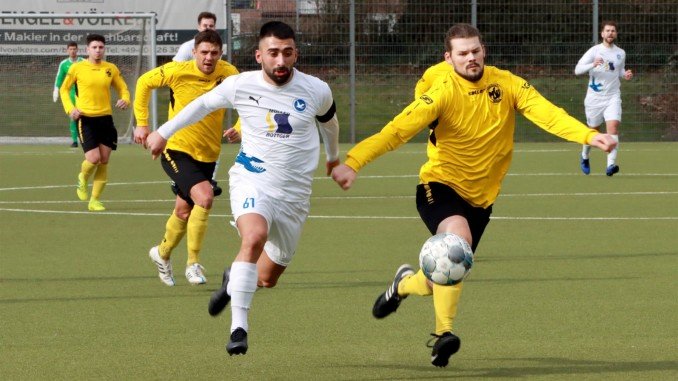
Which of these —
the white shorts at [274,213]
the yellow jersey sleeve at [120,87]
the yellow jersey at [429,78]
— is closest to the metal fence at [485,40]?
the yellow jersey sleeve at [120,87]

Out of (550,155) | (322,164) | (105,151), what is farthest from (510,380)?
(550,155)

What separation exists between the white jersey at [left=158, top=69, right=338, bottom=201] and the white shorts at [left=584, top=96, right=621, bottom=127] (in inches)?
583

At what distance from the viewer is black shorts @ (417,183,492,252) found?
26.4 ft

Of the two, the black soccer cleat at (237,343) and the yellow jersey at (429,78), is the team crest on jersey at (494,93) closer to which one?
the black soccer cleat at (237,343)

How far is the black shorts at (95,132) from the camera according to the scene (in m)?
17.4

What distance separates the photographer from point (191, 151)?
36.6 feet

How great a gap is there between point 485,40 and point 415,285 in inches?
944

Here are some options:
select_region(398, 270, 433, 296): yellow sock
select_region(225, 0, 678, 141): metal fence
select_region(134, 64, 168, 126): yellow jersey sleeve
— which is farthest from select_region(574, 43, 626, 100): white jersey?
select_region(398, 270, 433, 296): yellow sock

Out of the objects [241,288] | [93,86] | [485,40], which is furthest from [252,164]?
[485,40]

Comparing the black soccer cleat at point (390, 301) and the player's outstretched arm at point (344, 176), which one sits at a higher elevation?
the player's outstretched arm at point (344, 176)

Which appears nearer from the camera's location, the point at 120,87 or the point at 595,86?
the point at 120,87

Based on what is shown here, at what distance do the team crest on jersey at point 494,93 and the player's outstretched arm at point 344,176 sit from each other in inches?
46.0

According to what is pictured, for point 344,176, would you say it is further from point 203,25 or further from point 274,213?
point 203,25

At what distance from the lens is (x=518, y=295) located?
33.4ft
